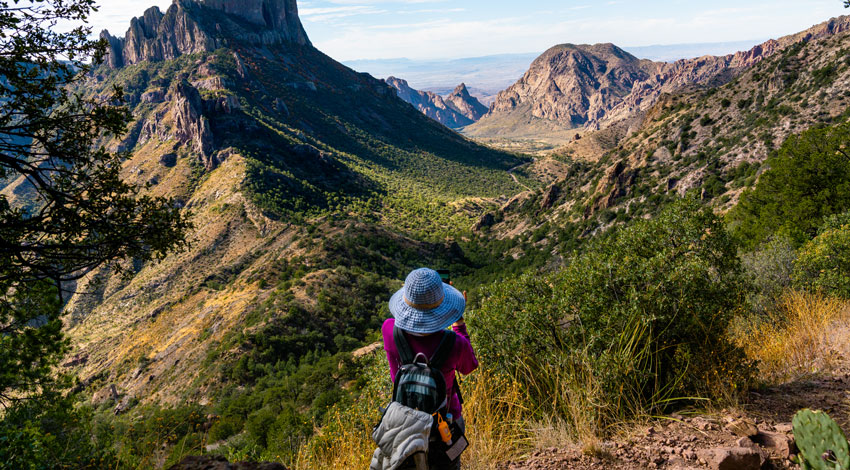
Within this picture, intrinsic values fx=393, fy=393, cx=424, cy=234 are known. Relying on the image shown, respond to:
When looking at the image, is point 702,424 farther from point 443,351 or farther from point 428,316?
point 428,316

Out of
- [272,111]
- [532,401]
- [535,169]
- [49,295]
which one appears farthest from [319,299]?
[535,169]

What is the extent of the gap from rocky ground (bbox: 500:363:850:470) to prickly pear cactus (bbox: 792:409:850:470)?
472 millimetres

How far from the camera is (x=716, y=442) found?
11.8 feet

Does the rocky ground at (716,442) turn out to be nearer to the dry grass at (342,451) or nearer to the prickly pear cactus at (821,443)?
the prickly pear cactus at (821,443)

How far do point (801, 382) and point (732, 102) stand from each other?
206ft

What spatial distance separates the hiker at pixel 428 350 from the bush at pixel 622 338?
155 centimetres

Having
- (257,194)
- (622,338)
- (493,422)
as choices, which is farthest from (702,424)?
(257,194)

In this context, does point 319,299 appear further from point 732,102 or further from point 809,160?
point 732,102

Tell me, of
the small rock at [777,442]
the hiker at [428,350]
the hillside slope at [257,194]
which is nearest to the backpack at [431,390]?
the hiker at [428,350]

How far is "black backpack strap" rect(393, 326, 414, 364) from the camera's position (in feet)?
10.7

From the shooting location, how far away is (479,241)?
7131 centimetres

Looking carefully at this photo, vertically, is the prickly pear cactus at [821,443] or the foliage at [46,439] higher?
the prickly pear cactus at [821,443]

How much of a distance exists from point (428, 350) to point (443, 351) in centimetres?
17

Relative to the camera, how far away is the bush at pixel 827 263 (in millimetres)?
10242
